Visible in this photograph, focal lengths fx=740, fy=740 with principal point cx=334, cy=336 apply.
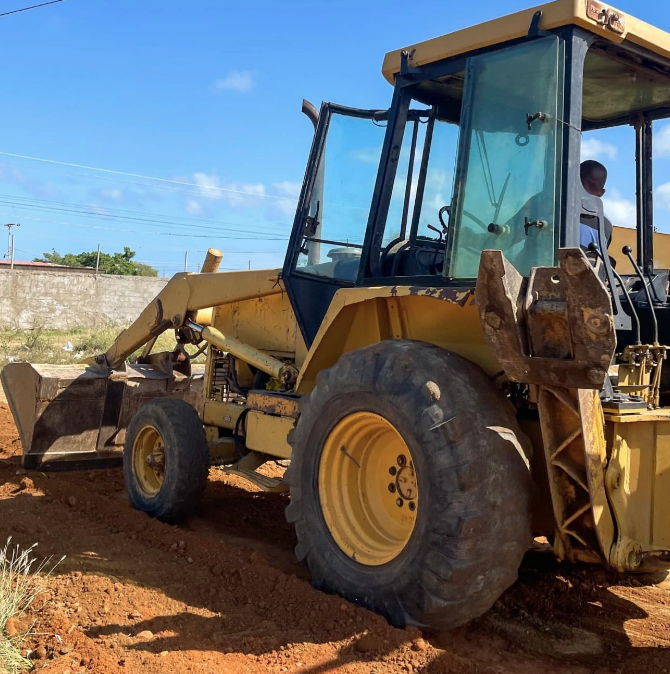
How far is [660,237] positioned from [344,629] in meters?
3.76

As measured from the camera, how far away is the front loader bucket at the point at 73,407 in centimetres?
644

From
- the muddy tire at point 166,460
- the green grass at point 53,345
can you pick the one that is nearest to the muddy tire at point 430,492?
the muddy tire at point 166,460

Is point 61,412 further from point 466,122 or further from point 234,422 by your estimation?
point 466,122

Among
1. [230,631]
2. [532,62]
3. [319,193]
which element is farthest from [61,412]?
[532,62]

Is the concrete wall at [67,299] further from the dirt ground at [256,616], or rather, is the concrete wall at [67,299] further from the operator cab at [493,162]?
the operator cab at [493,162]

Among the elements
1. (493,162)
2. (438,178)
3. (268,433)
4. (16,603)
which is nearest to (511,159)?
(493,162)

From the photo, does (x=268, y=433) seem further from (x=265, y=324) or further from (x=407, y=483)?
(x=407, y=483)

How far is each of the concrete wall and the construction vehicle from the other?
1864 cm

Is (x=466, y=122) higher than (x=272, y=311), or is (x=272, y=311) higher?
(x=466, y=122)

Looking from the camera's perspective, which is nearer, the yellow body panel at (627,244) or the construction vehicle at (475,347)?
the construction vehicle at (475,347)

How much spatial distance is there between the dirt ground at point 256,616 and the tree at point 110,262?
4395 centimetres

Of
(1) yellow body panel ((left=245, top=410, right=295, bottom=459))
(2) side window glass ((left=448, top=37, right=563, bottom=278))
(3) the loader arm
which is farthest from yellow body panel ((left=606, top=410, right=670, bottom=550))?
(3) the loader arm

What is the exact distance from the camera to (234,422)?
5.55m

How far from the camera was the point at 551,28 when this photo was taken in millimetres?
3371
